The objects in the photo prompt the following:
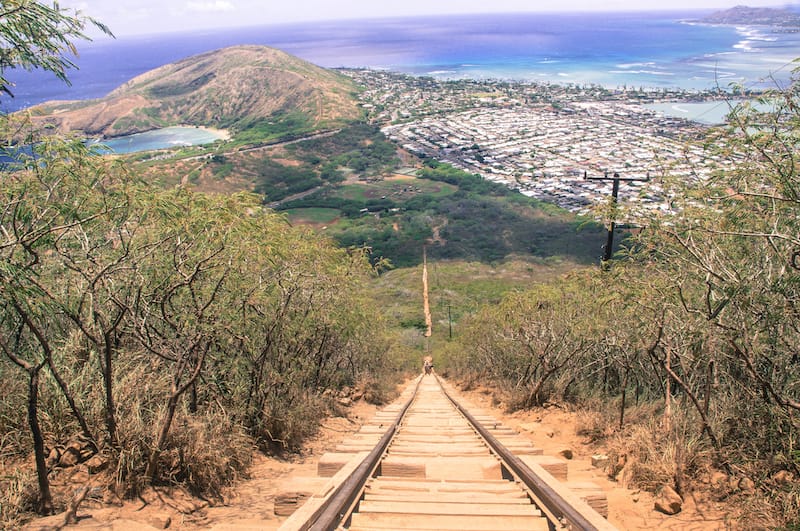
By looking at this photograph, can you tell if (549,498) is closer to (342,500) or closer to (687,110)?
(342,500)

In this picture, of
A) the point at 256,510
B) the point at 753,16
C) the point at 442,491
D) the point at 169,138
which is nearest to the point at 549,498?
the point at 442,491

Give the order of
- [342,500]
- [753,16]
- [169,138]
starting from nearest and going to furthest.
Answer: [342,500], [169,138], [753,16]

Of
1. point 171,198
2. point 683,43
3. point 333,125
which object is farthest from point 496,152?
point 683,43

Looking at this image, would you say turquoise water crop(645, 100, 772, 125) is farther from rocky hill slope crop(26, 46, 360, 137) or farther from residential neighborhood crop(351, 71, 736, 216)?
rocky hill slope crop(26, 46, 360, 137)

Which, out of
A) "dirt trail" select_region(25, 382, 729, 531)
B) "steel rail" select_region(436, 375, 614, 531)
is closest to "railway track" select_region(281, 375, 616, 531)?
"steel rail" select_region(436, 375, 614, 531)

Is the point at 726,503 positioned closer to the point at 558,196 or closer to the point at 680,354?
the point at 680,354
